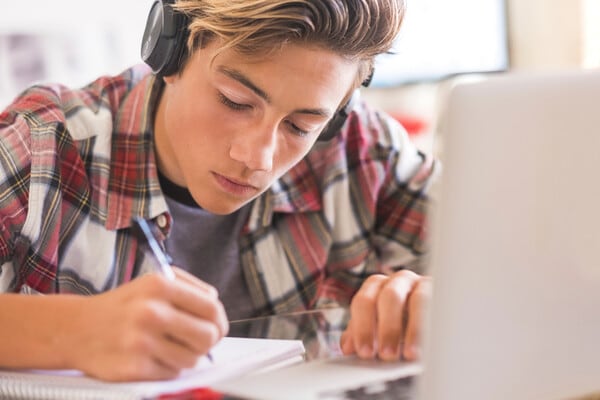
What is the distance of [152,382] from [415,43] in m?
2.51

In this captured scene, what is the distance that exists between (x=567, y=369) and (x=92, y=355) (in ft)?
1.20

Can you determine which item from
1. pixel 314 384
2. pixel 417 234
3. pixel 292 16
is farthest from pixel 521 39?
pixel 314 384

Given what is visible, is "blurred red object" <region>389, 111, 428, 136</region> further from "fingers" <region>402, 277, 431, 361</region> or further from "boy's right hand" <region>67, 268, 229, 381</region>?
"boy's right hand" <region>67, 268, 229, 381</region>

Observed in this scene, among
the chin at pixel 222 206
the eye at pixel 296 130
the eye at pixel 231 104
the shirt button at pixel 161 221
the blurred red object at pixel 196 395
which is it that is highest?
the eye at pixel 231 104

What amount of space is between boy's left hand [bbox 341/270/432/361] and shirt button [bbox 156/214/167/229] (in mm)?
438

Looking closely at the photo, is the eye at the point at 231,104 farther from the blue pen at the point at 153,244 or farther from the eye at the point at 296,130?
the blue pen at the point at 153,244

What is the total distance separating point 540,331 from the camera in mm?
612

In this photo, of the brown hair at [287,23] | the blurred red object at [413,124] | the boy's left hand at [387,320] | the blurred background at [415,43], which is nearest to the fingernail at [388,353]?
the boy's left hand at [387,320]

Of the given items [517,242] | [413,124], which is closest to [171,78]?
[517,242]

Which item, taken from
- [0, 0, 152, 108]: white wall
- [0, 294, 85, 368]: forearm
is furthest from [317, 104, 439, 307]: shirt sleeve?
[0, 0, 152, 108]: white wall

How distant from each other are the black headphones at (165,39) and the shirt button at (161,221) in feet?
0.71

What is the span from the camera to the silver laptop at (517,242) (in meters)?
0.55

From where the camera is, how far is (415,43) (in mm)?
3066

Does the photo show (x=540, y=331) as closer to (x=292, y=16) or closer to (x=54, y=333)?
(x=54, y=333)
